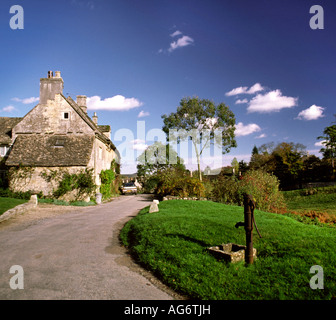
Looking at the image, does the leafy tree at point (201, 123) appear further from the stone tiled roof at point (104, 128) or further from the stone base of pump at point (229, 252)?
the stone base of pump at point (229, 252)

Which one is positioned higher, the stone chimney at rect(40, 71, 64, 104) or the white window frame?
the stone chimney at rect(40, 71, 64, 104)

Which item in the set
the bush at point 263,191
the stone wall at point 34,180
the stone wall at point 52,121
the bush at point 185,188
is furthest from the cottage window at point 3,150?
the bush at point 263,191

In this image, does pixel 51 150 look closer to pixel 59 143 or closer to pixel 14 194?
pixel 59 143

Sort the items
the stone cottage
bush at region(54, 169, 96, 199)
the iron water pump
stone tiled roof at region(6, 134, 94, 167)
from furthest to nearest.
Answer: stone tiled roof at region(6, 134, 94, 167), the stone cottage, bush at region(54, 169, 96, 199), the iron water pump

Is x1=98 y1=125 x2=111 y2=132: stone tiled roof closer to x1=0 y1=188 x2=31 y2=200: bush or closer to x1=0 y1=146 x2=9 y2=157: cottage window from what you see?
x1=0 y1=146 x2=9 y2=157: cottage window

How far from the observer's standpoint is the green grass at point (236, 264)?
4219 millimetres

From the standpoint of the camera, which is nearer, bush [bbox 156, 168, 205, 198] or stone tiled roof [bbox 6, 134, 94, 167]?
bush [bbox 156, 168, 205, 198]

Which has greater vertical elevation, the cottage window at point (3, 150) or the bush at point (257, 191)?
the cottage window at point (3, 150)

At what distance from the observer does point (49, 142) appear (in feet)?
72.5

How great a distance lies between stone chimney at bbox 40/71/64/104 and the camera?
902 inches

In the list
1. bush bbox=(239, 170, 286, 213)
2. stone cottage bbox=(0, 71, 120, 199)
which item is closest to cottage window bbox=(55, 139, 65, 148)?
stone cottage bbox=(0, 71, 120, 199)

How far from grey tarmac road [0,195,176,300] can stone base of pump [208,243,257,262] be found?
1.52 m
